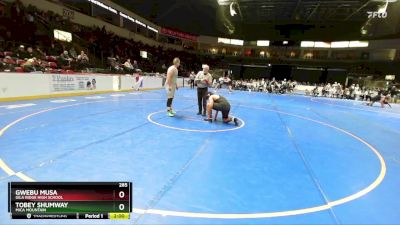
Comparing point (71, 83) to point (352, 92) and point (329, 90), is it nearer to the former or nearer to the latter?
point (329, 90)

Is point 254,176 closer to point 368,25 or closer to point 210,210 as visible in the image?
point 210,210

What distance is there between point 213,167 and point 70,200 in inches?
117

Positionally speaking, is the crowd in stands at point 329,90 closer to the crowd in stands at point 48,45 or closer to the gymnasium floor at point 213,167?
the crowd in stands at point 48,45

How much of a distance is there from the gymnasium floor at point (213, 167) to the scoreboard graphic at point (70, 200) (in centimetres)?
86

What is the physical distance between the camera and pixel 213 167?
480 centimetres

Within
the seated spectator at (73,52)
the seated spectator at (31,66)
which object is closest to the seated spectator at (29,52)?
the seated spectator at (31,66)

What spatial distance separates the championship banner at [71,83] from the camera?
1354cm

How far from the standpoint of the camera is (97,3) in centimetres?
2714

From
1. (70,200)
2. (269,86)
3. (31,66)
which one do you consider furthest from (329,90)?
(70,200)

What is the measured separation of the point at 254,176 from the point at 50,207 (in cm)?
318

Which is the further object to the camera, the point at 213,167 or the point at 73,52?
the point at 73,52

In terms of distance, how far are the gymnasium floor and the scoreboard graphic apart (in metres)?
0.86

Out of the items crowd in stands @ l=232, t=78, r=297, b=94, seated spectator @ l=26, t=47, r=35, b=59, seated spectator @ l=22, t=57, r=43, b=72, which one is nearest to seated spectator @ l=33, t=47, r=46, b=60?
seated spectator @ l=26, t=47, r=35, b=59

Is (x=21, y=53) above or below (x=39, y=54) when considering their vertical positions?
below
